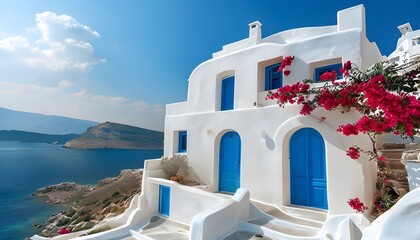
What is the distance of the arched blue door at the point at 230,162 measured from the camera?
920 centimetres

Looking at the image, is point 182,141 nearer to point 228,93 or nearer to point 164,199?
point 164,199

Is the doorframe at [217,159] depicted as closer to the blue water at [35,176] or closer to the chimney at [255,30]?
the chimney at [255,30]

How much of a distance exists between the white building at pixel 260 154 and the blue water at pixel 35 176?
19.1 m

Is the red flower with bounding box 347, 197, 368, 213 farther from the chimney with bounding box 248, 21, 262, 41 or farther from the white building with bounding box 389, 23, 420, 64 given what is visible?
the white building with bounding box 389, 23, 420, 64

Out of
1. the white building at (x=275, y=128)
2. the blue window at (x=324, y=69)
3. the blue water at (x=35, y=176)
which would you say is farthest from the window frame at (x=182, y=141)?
the blue water at (x=35, y=176)

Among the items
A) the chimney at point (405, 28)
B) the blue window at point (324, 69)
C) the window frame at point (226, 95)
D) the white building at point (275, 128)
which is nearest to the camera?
the white building at point (275, 128)

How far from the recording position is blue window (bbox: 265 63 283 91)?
911 centimetres

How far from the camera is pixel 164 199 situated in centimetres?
945

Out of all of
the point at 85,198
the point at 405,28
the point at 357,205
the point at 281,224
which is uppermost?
the point at 405,28

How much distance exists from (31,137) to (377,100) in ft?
301

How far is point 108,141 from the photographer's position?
221 ft

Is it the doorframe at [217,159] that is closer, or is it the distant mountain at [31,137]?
the doorframe at [217,159]

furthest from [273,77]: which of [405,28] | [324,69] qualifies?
[405,28]

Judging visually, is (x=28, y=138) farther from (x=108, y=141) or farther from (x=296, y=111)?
(x=296, y=111)
